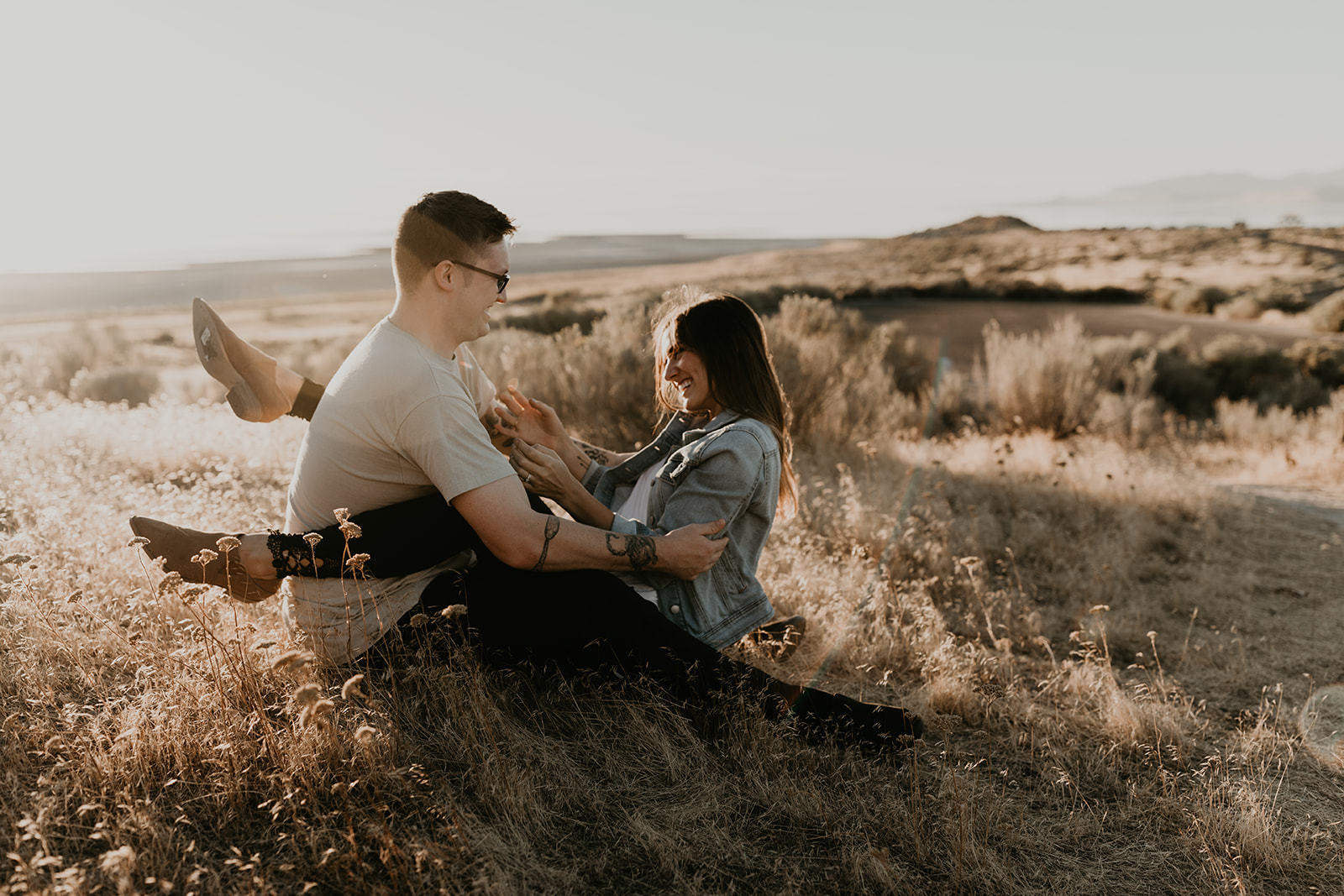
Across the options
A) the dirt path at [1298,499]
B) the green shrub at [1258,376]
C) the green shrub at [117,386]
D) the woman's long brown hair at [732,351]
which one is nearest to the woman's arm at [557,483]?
the woman's long brown hair at [732,351]

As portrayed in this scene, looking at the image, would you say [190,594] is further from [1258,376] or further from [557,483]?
[1258,376]

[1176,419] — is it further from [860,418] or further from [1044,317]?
[1044,317]

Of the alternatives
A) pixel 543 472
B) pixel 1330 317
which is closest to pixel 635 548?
pixel 543 472

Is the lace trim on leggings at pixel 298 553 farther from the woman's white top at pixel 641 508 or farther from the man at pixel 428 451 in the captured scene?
the woman's white top at pixel 641 508

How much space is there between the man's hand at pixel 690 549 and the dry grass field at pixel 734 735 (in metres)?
0.47

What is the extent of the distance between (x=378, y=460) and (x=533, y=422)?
0.91 metres

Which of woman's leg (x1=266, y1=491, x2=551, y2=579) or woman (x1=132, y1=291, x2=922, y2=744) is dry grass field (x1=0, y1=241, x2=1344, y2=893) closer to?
woman (x1=132, y1=291, x2=922, y2=744)

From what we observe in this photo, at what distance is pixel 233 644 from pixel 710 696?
1674 mm

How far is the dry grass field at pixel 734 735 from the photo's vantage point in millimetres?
2268

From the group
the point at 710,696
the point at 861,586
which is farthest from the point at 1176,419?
the point at 710,696

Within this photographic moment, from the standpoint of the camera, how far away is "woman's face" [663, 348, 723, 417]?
311cm

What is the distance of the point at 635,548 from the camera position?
2814 millimetres

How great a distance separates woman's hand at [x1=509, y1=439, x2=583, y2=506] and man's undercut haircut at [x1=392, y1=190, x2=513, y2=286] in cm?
73

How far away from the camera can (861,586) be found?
473 cm
